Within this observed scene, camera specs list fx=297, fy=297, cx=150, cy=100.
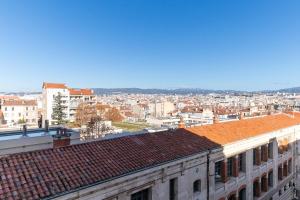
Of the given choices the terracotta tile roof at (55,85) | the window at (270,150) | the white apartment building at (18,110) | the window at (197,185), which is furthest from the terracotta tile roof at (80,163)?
the terracotta tile roof at (55,85)

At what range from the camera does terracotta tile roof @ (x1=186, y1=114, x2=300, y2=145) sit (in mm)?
23859

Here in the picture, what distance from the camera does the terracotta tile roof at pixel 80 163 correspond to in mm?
11648

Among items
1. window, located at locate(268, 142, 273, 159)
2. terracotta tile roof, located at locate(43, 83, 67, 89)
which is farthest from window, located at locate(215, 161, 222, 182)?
terracotta tile roof, located at locate(43, 83, 67, 89)

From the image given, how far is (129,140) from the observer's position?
18.6 meters

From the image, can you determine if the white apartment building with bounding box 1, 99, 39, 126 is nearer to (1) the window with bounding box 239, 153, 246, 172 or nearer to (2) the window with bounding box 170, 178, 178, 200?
(1) the window with bounding box 239, 153, 246, 172

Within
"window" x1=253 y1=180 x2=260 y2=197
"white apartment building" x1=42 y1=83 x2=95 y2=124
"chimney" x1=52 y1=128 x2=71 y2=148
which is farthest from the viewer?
"white apartment building" x1=42 y1=83 x2=95 y2=124

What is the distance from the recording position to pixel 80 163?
1428 cm

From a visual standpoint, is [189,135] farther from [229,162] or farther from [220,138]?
[229,162]

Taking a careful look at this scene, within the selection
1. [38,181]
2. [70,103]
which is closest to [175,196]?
[38,181]

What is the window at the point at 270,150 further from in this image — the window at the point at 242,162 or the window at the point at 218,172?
the window at the point at 218,172

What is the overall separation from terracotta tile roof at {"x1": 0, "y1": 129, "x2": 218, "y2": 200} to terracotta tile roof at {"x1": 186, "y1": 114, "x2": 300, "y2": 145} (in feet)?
12.1

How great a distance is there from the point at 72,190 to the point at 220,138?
1448 cm

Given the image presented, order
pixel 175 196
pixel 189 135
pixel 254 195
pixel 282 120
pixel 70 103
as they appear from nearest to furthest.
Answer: pixel 175 196, pixel 189 135, pixel 254 195, pixel 282 120, pixel 70 103

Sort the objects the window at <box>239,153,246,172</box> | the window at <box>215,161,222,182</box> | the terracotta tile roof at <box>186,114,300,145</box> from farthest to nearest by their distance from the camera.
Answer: the window at <box>239,153,246,172</box> < the terracotta tile roof at <box>186,114,300,145</box> < the window at <box>215,161,222,182</box>
